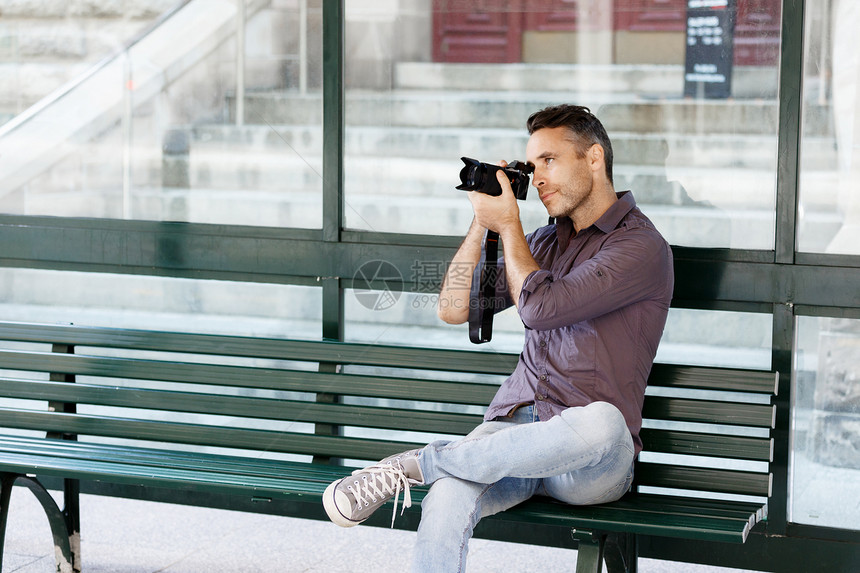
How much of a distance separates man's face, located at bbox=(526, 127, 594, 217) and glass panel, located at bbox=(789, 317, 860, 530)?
A: 88 centimetres

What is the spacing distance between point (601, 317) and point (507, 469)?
1.63 ft

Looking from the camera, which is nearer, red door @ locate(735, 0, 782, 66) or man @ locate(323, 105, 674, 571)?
man @ locate(323, 105, 674, 571)

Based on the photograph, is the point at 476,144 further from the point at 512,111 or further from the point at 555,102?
the point at 555,102

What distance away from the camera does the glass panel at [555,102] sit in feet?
10.9

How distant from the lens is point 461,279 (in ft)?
10.4

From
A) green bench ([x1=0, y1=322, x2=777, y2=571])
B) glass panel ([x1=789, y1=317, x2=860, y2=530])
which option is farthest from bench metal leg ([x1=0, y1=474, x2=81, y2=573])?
glass panel ([x1=789, y1=317, x2=860, y2=530])

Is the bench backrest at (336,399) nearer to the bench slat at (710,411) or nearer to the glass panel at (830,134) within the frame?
the bench slat at (710,411)

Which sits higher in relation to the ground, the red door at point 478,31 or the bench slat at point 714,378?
the red door at point 478,31

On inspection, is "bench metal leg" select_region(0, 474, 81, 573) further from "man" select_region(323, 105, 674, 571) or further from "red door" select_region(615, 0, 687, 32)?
"red door" select_region(615, 0, 687, 32)

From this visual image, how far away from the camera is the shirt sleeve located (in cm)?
275

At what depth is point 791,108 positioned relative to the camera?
320 centimetres

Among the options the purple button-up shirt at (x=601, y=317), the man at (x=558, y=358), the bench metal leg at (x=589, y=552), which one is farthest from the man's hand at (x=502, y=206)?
the bench metal leg at (x=589, y=552)

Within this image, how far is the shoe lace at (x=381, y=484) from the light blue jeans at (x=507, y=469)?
56 mm

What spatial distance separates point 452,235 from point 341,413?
0.72 m
